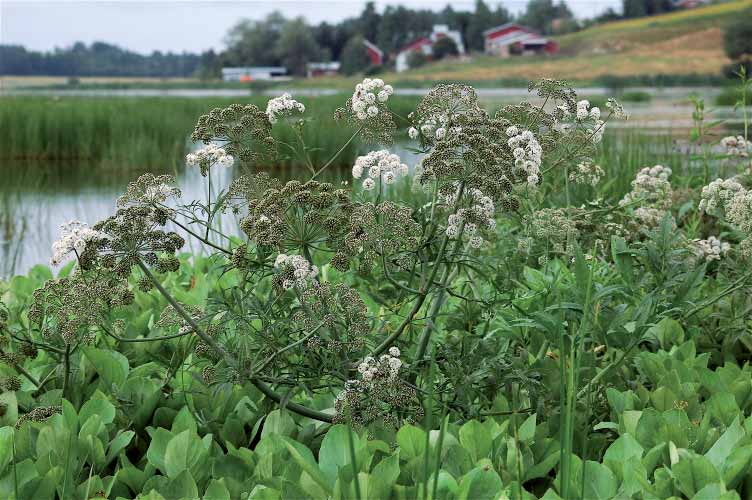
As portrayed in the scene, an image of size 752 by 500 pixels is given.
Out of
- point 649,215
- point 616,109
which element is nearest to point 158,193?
point 616,109

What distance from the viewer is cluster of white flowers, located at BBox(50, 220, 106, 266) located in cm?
163

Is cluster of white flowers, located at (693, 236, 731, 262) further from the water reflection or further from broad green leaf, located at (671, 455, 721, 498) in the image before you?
the water reflection

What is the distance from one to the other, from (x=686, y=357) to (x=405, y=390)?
3.51 feet

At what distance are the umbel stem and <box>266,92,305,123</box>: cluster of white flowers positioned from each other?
0.47 metres

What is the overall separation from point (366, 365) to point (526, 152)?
1.93 ft

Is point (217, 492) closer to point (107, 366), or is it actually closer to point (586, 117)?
point (107, 366)

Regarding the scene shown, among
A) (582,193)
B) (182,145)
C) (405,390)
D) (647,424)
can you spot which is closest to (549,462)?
(647,424)

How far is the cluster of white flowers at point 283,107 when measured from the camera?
6.28 ft

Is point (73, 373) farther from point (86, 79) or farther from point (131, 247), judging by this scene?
point (86, 79)

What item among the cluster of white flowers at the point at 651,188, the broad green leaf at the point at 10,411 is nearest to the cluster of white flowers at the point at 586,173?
the cluster of white flowers at the point at 651,188

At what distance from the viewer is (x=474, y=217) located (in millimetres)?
1657

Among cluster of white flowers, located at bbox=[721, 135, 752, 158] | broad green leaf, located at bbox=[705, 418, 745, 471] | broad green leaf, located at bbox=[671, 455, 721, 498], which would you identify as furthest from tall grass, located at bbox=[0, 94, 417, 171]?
broad green leaf, located at bbox=[671, 455, 721, 498]

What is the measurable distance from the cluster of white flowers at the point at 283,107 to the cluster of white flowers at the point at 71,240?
0.50 meters

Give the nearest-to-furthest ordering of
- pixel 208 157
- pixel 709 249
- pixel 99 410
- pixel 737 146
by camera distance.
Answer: pixel 208 157, pixel 99 410, pixel 709 249, pixel 737 146
